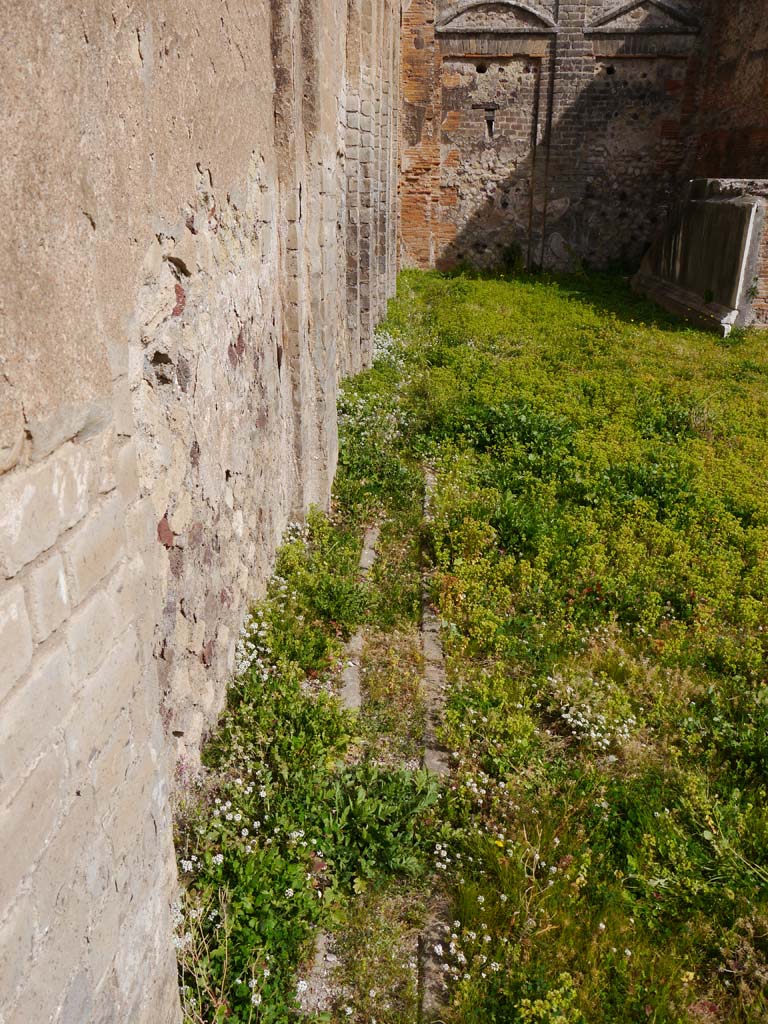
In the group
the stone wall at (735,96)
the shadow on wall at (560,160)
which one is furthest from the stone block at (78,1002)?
the shadow on wall at (560,160)

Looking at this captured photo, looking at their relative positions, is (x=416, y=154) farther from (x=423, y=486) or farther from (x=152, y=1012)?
(x=152, y=1012)

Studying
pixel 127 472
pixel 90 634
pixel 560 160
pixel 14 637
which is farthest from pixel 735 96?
pixel 14 637

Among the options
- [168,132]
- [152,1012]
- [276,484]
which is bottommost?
[152,1012]

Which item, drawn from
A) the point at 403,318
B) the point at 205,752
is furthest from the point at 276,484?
the point at 403,318

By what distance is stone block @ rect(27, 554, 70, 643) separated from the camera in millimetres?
1442

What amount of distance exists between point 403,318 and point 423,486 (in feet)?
21.5

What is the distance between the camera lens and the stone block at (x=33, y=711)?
1.36 m

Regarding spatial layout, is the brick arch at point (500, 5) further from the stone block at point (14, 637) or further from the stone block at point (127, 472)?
the stone block at point (14, 637)

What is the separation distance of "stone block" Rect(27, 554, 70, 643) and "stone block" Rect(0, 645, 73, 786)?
0.05m

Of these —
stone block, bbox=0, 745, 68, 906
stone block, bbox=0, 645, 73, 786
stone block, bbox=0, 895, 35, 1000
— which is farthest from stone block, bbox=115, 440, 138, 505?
stone block, bbox=0, 895, 35, 1000

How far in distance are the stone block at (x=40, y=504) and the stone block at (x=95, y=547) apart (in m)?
0.05

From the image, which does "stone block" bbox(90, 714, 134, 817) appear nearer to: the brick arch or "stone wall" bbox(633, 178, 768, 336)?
"stone wall" bbox(633, 178, 768, 336)

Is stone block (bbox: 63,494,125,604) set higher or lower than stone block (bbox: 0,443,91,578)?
lower

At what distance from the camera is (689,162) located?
16.2m
